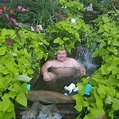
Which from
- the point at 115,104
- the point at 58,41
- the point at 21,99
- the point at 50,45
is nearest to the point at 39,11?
the point at 50,45

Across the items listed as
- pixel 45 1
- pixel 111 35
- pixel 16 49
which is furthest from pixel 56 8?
pixel 16 49

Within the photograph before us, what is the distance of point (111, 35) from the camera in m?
4.44

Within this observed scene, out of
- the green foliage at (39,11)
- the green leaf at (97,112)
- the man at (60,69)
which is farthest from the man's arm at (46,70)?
the green leaf at (97,112)

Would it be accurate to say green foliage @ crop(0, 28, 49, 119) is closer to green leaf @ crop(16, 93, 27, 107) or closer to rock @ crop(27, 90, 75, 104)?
green leaf @ crop(16, 93, 27, 107)

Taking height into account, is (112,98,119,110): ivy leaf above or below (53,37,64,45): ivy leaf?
below

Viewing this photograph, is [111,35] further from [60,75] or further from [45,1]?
[45,1]

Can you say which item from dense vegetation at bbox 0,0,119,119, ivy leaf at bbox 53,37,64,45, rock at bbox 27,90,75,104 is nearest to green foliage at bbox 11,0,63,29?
dense vegetation at bbox 0,0,119,119

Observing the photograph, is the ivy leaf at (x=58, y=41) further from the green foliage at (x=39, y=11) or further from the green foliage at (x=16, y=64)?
the green foliage at (x=39, y=11)

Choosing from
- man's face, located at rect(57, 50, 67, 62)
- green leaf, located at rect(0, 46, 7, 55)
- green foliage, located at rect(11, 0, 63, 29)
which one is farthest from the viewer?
green foliage, located at rect(11, 0, 63, 29)

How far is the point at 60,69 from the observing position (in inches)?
164

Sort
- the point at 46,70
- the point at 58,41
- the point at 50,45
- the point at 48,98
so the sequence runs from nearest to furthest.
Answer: the point at 48,98
the point at 46,70
the point at 58,41
the point at 50,45

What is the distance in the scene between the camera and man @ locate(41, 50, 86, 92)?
4016 millimetres

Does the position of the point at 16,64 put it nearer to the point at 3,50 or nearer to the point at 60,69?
the point at 3,50

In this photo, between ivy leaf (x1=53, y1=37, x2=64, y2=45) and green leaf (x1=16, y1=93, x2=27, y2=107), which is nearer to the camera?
green leaf (x1=16, y1=93, x2=27, y2=107)
